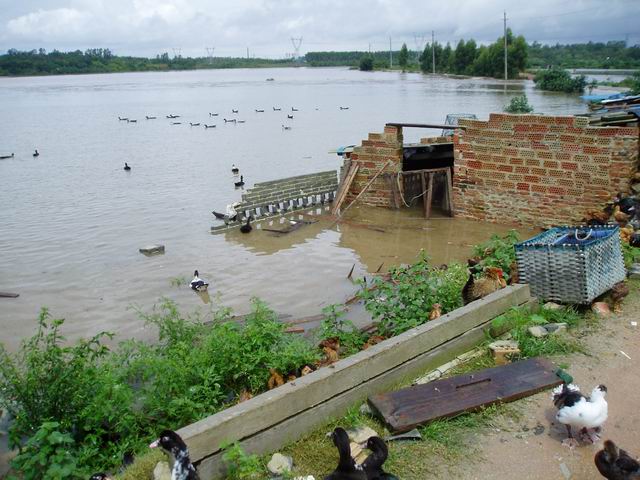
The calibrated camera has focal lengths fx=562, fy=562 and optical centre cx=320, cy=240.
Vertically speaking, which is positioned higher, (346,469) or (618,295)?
(618,295)

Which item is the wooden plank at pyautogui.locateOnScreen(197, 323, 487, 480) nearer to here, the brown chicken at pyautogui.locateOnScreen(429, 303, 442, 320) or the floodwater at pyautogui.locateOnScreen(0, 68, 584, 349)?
the brown chicken at pyautogui.locateOnScreen(429, 303, 442, 320)

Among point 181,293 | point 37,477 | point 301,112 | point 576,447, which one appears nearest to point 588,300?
point 576,447

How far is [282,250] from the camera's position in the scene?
479 inches

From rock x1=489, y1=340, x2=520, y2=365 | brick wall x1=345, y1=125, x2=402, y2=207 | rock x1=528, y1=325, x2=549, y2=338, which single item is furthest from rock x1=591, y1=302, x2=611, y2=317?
brick wall x1=345, y1=125, x2=402, y2=207

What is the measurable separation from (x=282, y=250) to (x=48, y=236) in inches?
245

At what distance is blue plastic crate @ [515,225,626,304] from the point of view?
20.4 ft

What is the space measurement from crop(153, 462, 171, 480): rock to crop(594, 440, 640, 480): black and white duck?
2912 millimetres

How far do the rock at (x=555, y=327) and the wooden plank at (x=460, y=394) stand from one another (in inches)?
31.9

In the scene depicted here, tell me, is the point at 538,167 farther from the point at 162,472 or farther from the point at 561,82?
the point at 561,82

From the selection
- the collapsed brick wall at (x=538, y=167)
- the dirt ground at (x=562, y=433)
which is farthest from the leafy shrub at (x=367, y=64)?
the dirt ground at (x=562, y=433)

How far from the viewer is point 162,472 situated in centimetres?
400

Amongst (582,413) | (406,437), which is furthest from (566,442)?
(406,437)

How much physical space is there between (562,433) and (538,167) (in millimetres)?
8384

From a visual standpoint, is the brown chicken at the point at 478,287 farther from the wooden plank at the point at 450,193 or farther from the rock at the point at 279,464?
the wooden plank at the point at 450,193
